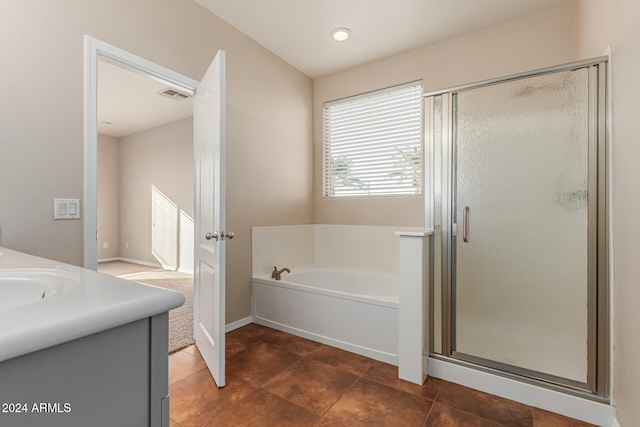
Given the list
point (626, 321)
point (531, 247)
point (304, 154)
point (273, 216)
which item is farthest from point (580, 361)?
point (304, 154)

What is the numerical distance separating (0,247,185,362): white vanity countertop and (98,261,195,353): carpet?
124 centimetres

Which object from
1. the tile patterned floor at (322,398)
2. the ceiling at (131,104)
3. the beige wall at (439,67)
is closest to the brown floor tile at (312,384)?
the tile patterned floor at (322,398)

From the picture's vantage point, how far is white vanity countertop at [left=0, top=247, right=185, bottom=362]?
41 cm

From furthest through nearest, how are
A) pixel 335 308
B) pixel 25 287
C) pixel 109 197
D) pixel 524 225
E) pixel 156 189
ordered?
pixel 109 197, pixel 156 189, pixel 335 308, pixel 524 225, pixel 25 287

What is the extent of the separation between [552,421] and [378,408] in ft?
2.80

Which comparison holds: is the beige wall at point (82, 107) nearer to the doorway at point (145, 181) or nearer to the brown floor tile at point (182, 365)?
the brown floor tile at point (182, 365)

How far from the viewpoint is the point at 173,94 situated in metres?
4.19

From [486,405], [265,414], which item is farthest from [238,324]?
[486,405]

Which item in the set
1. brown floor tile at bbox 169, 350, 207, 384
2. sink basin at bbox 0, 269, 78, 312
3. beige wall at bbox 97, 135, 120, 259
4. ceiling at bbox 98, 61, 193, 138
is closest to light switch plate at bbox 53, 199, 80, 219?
sink basin at bbox 0, 269, 78, 312

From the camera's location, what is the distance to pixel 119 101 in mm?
→ 4492

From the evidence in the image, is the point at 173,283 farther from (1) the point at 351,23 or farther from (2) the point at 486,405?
(2) the point at 486,405

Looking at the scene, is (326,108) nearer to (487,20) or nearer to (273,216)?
(273,216)

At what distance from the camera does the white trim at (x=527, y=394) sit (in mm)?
1528

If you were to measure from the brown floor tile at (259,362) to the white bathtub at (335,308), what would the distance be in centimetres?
32
